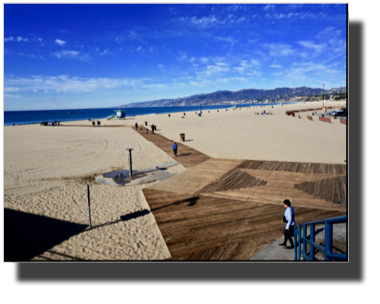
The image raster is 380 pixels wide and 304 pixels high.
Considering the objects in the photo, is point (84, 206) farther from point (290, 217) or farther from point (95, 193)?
point (290, 217)

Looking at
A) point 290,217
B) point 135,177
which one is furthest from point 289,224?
point 135,177

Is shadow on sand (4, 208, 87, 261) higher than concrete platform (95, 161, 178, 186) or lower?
lower

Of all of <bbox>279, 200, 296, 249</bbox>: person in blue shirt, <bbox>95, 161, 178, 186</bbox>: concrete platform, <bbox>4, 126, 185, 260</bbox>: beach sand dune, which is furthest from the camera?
<bbox>95, 161, 178, 186</bbox>: concrete platform

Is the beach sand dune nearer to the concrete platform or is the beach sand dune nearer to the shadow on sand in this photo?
the shadow on sand

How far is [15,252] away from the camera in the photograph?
5980mm

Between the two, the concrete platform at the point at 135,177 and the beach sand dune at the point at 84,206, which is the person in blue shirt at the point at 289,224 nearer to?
the beach sand dune at the point at 84,206

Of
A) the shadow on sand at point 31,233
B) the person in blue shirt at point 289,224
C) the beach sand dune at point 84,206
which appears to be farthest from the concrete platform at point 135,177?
the person in blue shirt at point 289,224

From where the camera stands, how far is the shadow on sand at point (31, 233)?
6008 mm

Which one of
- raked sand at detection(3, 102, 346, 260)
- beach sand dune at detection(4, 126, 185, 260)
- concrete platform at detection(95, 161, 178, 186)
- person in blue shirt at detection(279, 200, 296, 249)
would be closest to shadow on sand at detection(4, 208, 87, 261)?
beach sand dune at detection(4, 126, 185, 260)

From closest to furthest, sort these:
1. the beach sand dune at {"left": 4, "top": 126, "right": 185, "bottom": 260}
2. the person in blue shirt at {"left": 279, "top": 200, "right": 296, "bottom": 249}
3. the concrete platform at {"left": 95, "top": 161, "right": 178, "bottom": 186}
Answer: the person in blue shirt at {"left": 279, "top": 200, "right": 296, "bottom": 249} < the beach sand dune at {"left": 4, "top": 126, "right": 185, "bottom": 260} < the concrete platform at {"left": 95, "top": 161, "right": 178, "bottom": 186}

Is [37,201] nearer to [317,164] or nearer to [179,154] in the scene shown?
[179,154]

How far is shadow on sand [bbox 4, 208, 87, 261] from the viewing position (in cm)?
601
